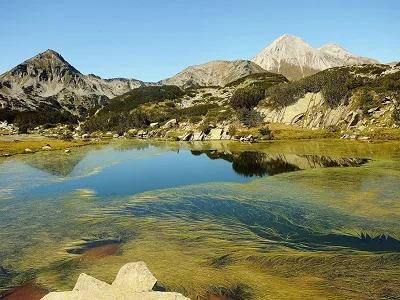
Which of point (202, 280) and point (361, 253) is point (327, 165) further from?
point (202, 280)

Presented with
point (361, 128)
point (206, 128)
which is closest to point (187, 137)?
point (206, 128)

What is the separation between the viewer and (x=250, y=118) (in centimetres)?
11269

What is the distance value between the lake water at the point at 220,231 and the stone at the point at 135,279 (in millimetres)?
3481

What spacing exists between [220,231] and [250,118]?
311ft

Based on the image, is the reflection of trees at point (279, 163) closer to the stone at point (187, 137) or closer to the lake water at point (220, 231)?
the lake water at point (220, 231)

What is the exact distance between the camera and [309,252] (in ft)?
55.7

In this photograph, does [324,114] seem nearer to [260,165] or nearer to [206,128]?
[206,128]

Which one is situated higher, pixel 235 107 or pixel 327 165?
pixel 235 107

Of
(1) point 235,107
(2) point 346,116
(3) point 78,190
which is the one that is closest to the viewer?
(3) point 78,190

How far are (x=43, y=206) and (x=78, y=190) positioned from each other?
640cm

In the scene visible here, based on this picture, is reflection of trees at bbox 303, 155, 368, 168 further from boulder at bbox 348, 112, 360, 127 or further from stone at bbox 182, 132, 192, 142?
stone at bbox 182, 132, 192, 142

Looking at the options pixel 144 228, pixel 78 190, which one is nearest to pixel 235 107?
pixel 78 190

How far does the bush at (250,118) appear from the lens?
11194 cm

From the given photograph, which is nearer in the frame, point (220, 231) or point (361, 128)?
point (220, 231)
